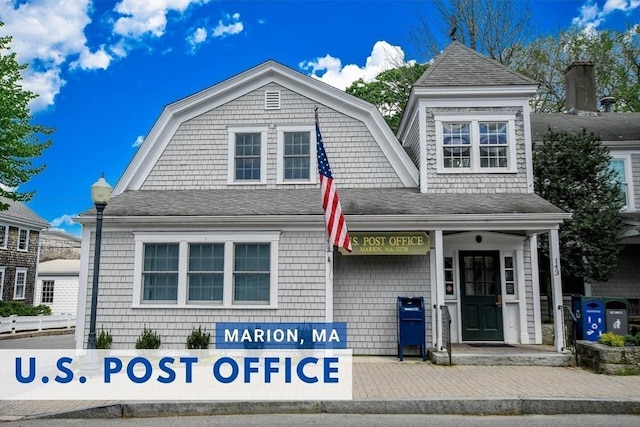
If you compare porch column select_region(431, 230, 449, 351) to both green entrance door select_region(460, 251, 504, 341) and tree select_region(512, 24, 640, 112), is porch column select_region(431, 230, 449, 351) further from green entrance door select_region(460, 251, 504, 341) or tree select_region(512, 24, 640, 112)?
tree select_region(512, 24, 640, 112)

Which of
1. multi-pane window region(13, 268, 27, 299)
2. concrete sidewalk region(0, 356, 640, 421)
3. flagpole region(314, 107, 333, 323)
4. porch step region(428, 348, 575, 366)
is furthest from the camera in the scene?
multi-pane window region(13, 268, 27, 299)

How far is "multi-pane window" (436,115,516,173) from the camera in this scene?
1157cm

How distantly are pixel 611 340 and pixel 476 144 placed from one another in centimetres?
512

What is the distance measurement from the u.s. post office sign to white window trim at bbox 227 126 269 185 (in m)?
2.94

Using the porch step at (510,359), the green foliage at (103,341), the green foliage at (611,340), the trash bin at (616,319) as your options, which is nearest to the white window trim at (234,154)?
the green foliage at (103,341)

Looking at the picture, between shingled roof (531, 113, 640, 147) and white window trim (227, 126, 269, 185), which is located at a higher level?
shingled roof (531, 113, 640, 147)

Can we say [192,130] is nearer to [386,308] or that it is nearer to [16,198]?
[386,308]

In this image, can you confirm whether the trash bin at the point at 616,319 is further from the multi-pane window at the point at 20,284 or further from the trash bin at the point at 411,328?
the multi-pane window at the point at 20,284

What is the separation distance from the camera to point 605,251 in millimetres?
12422

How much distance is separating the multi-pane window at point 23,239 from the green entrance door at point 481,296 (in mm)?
25289

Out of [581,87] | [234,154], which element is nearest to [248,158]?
[234,154]

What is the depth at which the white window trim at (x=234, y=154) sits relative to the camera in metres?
11.8

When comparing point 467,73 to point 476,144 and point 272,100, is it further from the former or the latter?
point 272,100

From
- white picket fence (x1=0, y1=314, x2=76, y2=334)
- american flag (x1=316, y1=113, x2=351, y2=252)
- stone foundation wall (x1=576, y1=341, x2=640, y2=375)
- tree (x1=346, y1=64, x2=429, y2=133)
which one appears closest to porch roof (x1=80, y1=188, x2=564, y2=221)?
american flag (x1=316, y1=113, x2=351, y2=252)
